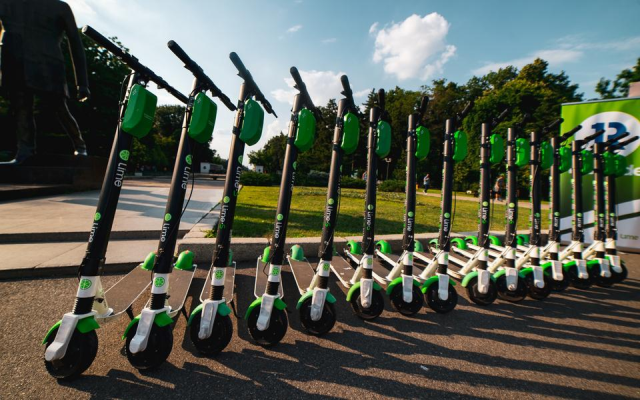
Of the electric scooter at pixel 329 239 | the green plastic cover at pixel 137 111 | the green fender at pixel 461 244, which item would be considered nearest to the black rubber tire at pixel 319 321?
the electric scooter at pixel 329 239

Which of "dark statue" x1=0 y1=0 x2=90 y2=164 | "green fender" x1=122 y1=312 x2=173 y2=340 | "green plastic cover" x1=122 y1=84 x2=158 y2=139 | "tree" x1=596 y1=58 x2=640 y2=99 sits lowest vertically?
"green fender" x1=122 y1=312 x2=173 y2=340

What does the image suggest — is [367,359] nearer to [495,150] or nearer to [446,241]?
[446,241]

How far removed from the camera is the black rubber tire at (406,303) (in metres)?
3.29

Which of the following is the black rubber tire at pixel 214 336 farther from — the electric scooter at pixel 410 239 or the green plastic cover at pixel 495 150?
the green plastic cover at pixel 495 150

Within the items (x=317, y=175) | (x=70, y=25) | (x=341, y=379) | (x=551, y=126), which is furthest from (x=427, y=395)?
(x=317, y=175)

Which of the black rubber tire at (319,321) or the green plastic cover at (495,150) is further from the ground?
the green plastic cover at (495,150)

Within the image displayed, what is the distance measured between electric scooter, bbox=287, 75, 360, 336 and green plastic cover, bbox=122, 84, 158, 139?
2.00 metres

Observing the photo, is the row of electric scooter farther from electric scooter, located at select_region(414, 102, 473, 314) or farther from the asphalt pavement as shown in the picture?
the asphalt pavement

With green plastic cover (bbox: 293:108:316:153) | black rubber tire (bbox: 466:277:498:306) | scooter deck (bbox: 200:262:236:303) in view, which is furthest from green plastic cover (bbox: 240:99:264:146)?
black rubber tire (bbox: 466:277:498:306)

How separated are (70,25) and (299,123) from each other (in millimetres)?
10293

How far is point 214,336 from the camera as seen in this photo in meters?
2.39

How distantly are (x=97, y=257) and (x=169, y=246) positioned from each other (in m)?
0.59

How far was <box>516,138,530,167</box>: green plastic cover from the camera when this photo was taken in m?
4.04

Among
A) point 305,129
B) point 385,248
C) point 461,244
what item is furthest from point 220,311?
point 461,244
